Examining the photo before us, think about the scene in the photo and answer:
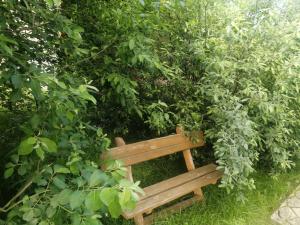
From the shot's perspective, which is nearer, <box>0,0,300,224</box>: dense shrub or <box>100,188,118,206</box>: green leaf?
<box>100,188,118,206</box>: green leaf

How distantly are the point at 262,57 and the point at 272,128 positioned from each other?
905 mm

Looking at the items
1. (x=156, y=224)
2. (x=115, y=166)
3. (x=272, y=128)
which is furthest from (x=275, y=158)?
(x=115, y=166)

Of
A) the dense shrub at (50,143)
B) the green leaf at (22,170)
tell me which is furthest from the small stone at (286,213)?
the green leaf at (22,170)

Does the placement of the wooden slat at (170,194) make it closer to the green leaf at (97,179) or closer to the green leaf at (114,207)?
the green leaf at (97,179)

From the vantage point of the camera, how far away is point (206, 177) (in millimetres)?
3889

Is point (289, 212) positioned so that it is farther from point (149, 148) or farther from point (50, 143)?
point (50, 143)

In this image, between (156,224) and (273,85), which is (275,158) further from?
(156,224)

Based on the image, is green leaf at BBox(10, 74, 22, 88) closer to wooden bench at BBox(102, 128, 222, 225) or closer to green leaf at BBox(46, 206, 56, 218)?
green leaf at BBox(46, 206, 56, 218)

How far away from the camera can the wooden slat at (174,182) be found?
3.47 m

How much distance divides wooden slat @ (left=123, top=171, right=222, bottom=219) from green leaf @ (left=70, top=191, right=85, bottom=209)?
1629 mm

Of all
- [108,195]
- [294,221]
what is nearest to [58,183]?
[108,195]

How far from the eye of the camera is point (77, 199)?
151 centimetres

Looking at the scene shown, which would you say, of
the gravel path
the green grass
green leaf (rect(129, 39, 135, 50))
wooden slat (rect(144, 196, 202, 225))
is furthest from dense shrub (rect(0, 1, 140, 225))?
the gravel path

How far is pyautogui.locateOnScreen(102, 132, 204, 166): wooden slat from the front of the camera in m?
3.34
